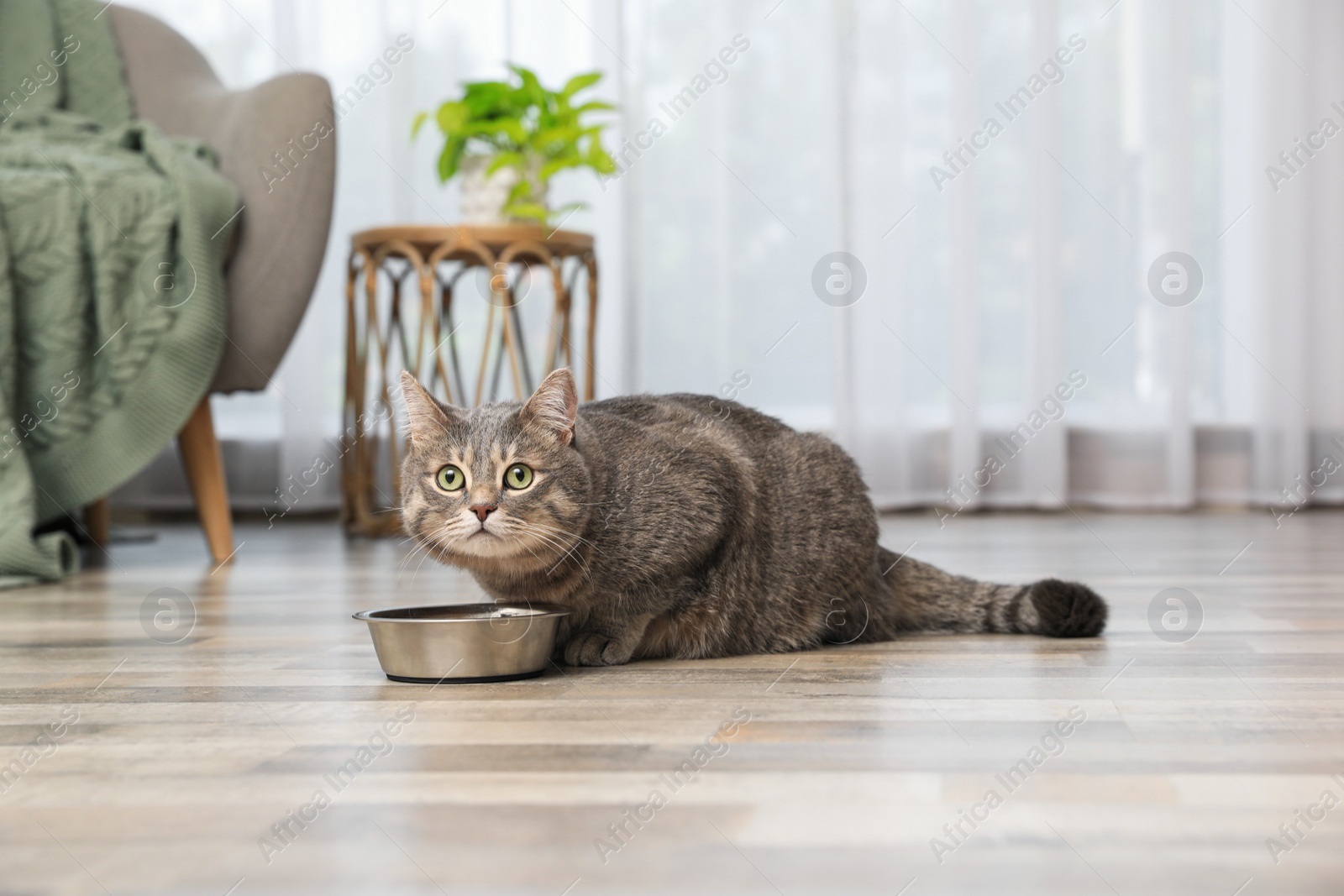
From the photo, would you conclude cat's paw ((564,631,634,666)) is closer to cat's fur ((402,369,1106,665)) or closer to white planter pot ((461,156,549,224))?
cat's fur ((402,369,1106,665))

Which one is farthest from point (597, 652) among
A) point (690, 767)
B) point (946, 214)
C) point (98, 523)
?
point (946, 214)

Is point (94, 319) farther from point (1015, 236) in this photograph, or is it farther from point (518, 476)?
point (1015, 236)

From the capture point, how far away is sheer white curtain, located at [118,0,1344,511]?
3.94m

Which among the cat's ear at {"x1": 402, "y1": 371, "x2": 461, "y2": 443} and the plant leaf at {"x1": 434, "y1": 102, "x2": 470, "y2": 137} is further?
the plant leaf at {"x1": 434, "y1": 102, "x2": 470, "y2": 137}

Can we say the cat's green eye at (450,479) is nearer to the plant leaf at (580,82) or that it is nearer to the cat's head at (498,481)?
the cat's head at (498,481)

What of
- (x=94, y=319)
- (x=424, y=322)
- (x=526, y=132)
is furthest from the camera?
(x=526, y=132)

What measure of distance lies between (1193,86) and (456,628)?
3.56m

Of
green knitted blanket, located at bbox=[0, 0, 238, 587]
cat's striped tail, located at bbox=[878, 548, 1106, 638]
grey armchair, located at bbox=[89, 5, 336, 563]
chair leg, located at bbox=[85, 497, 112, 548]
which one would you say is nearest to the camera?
cat's striped tail, located at bbox=[878, 548, 1106, 638]

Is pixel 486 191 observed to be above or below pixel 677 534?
above

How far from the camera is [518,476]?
1398 mm

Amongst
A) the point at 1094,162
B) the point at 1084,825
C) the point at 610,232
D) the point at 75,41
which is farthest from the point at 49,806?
the point at 1094,162

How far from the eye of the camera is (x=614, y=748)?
42.3 inches

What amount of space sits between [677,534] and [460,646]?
29 cm

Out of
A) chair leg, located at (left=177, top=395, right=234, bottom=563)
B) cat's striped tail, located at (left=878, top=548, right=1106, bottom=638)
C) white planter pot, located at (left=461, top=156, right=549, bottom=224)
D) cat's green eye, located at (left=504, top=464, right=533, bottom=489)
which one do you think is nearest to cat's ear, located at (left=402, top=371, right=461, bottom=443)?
cat's green eye, located at (left=504, top=464, right=533, bottom=489)
